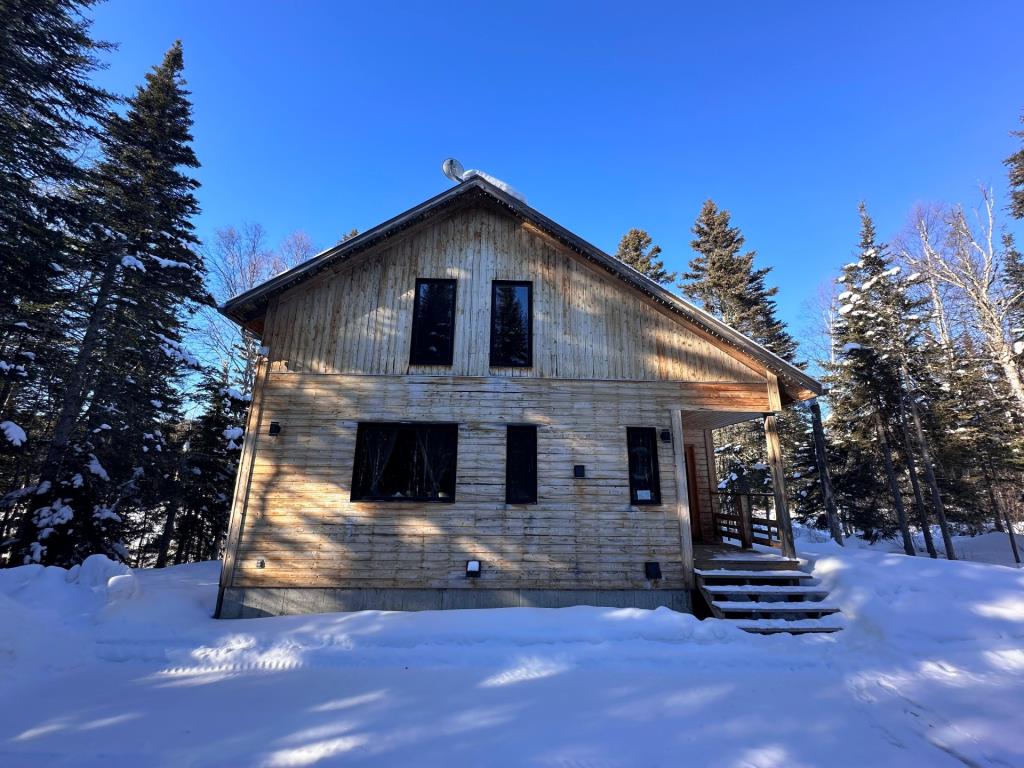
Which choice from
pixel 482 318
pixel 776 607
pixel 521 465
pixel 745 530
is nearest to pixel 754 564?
pixel 776 607

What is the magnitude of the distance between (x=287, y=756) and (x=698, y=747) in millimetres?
3483

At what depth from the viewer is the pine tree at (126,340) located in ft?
35.4

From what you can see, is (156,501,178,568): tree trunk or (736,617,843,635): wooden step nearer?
(736,617,843,635): wooden step

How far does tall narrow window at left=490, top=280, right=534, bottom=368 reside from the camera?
8703 millimetres

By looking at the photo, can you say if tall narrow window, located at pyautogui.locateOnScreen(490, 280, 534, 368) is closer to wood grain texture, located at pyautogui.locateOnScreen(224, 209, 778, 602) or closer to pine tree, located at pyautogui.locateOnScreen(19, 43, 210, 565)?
wood grain texture, located at pyautogui.locateOnScreen(224, 209, 778, 602)

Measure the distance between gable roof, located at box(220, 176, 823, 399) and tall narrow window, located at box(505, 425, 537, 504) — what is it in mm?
3793

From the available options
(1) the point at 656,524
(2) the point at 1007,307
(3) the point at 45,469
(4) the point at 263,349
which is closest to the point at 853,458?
(2) the point at 1007,307

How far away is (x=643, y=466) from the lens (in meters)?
8.33

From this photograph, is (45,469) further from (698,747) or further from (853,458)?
(853,458)

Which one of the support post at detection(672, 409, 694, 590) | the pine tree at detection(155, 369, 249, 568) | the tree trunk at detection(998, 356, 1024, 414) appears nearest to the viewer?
the support post at detection(672, 409, 694, 590)

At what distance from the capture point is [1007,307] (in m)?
17.1

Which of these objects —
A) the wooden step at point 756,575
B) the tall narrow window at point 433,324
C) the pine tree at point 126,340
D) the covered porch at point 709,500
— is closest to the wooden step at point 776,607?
the wooden step at point 756,575

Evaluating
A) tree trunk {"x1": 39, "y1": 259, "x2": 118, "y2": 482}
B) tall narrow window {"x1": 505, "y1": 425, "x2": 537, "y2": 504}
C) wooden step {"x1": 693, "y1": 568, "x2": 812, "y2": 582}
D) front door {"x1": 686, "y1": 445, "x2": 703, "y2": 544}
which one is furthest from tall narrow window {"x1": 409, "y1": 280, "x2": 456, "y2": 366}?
tree trunk {"x1": 39, "y1": 259, "x2": 118, "y2": 482}

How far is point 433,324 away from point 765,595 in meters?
7.80
